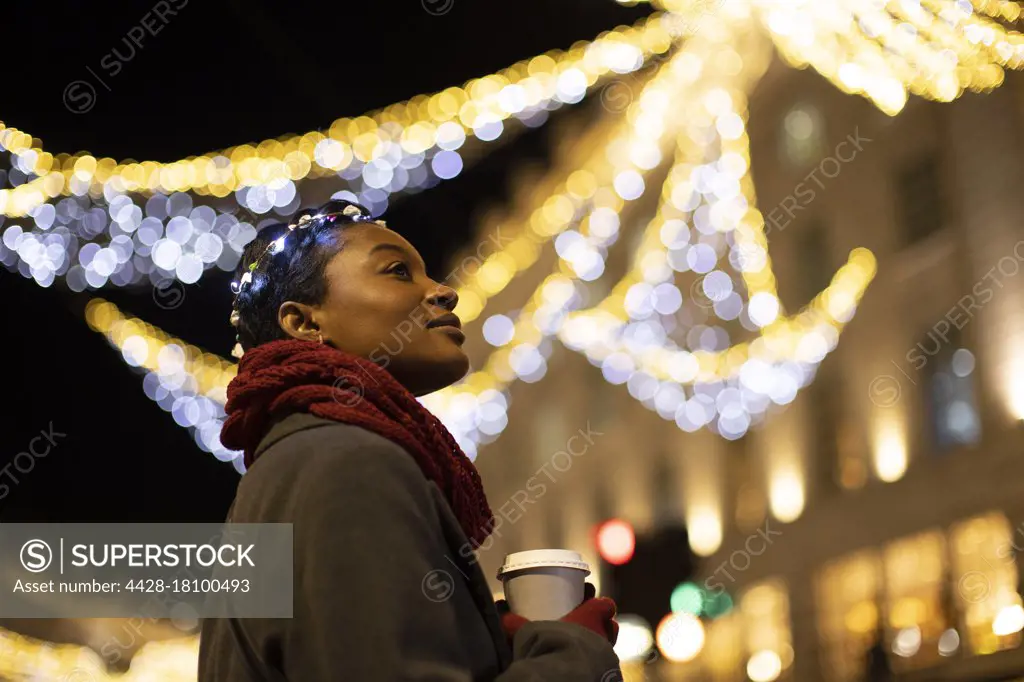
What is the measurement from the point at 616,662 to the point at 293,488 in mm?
669

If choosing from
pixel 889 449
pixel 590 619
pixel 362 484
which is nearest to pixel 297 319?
pixel 362 484

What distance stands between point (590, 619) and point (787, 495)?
21019mm

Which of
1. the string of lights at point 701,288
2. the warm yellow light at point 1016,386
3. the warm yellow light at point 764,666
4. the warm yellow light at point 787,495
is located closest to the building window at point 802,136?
the string of lights at point 701,288

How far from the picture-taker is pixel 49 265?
992 centimetres

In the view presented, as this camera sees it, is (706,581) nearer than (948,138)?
No

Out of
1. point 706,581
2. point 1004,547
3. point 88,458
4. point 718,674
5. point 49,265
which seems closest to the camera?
point 49,265

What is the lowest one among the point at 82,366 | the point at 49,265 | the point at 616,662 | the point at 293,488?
the point at 616,662

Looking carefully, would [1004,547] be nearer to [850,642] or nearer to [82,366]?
[850,642]

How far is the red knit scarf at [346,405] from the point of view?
2369 millimetres

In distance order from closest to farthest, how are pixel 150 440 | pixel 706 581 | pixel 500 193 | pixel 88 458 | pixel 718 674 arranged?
pixel 88 458
pixel 150 440
pixel 500 193
pixel 718 674
pixel 706 581

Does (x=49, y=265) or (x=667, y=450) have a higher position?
(x=667, y=450)

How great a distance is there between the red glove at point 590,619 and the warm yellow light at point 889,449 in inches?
738

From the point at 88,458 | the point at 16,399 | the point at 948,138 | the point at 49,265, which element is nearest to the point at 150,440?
the point at 88,458

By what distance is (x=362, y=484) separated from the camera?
214 cm
